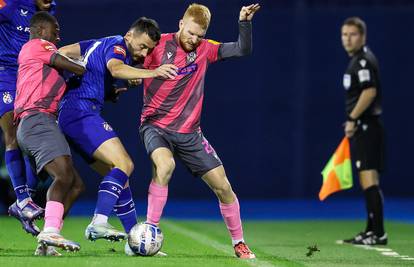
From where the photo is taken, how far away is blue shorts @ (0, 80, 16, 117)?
31.2 ft

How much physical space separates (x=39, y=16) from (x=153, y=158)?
1460 mm

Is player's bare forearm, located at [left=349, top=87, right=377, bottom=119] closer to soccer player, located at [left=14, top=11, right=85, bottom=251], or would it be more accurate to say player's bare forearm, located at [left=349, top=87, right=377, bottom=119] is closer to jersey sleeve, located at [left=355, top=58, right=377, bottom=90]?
jersey sleeve, located at [left=355, top=58, right=377, bottom=90]

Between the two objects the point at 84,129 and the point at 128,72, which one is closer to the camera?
the point at 128,72

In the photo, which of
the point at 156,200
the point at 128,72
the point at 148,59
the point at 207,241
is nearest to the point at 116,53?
the point at 128,72

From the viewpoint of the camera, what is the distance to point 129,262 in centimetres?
809

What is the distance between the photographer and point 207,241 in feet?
35.5

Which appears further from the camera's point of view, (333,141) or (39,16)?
(333,141)

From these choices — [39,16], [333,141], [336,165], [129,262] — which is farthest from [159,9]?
[129,262]

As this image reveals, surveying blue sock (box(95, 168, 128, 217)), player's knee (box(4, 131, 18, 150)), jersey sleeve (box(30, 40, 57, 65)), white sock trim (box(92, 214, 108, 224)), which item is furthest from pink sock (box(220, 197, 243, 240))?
player's knee (box(4, 131, 18, 150))

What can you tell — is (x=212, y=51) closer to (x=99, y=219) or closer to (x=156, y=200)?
(x=156, y=200)

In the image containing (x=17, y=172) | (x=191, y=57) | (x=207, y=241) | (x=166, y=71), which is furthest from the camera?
(x=207, y=241)

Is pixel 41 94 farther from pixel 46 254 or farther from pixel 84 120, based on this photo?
pixel 46 254

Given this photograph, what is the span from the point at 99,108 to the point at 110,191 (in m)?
0.74

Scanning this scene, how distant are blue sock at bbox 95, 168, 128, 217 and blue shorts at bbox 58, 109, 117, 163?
0.85ft
